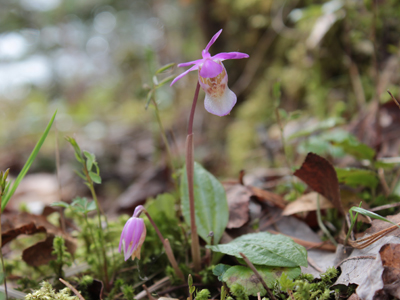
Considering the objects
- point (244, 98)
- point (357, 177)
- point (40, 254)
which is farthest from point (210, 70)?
point (244, 98)

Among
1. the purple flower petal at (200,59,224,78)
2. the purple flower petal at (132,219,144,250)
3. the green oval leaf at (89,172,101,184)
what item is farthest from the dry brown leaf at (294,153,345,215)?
the green oval leaf at (89,172,101,184)

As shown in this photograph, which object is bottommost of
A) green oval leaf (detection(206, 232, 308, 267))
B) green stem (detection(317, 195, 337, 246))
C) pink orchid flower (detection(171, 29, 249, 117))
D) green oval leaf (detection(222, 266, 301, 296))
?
green stem (detection(317, 195, 337, 246))

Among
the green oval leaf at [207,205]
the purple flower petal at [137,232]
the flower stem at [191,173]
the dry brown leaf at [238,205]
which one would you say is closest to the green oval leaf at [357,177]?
the dry brown leaf at [238,205]

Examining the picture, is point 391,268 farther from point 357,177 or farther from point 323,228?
point 357,177

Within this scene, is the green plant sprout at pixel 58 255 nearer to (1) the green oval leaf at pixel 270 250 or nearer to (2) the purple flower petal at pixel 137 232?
(2) the purple flower petal at pixel 137 232

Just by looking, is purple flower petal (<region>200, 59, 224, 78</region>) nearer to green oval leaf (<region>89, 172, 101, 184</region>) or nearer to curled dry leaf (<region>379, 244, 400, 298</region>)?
green oval leaf (<region>89, 172, 101, 184</region>)

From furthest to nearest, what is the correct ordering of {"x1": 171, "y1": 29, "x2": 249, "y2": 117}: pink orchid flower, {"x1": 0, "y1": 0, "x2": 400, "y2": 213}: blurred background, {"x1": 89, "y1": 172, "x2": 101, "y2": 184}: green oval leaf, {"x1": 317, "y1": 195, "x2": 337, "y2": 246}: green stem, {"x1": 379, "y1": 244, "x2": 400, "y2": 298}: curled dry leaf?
{"x1": 0, "y1": 0, "x2": 400, "y2": 213}: blurred background → {"x1": 317, "y1": 195, "x2": 337, "y2": 246}: green stem → {"x1": 89, "y1": 172, "x2": 101, "y2": 184}: green oval leaf → {"x1": 171, "y1": 29, "x2": 249, "y2": 117}: pink orchid flower → {"x1": 379, "y1": 244, "x2": 400, "y2": 298}: curled dry leaf
